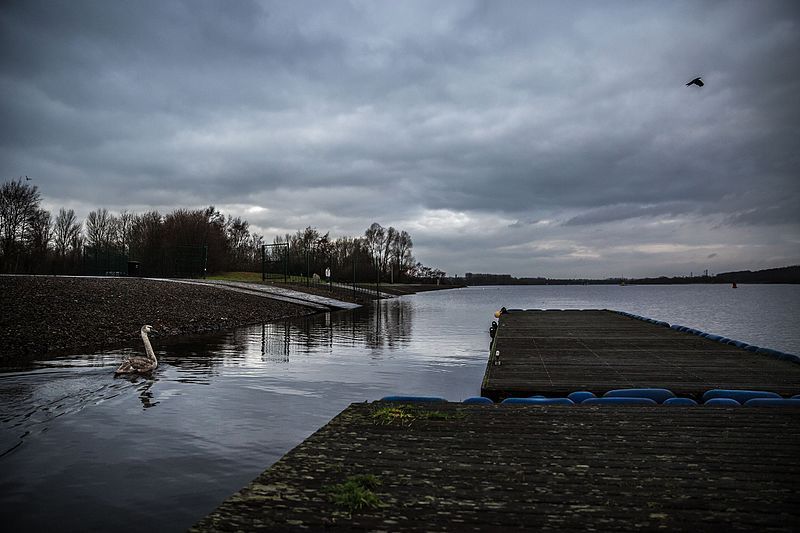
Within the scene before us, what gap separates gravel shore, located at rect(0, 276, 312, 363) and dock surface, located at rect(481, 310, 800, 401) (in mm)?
14901

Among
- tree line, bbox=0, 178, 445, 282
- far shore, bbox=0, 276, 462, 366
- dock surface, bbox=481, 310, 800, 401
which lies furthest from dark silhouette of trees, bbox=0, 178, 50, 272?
dock surface, bbox=481, 310, 800, 401

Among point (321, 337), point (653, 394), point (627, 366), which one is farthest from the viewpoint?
point (321, 337)

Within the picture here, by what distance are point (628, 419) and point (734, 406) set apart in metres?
2.10

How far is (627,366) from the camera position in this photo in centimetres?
1317

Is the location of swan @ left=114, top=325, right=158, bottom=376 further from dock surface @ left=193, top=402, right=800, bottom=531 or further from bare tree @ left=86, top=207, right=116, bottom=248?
bare tree @ left=86, top=207, right=116, bottom=248

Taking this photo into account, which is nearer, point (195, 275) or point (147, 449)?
point (147, 449)

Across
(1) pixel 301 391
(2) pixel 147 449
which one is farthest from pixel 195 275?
(2) pixel 147 449

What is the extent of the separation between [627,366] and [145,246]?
59.4 meters

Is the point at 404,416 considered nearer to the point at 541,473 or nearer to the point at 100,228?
the point at 541,473

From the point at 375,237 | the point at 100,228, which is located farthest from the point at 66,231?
the point at 375,237

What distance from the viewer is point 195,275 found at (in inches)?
2256

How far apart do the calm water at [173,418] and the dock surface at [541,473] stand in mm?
2011

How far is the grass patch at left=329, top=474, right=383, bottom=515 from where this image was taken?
421cm

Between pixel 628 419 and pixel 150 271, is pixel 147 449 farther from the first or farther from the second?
pixel 150 271
